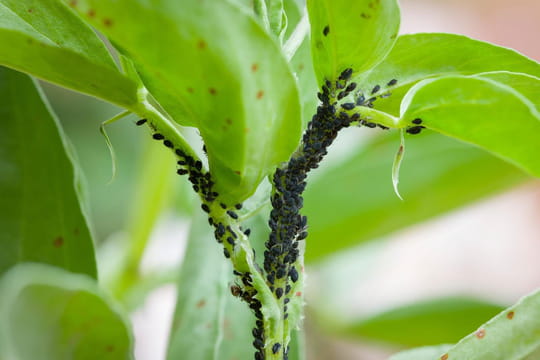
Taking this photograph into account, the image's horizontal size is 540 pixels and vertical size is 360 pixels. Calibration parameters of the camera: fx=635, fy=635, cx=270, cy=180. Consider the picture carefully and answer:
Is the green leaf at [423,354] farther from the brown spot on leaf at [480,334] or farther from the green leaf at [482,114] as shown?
the green leaf at [482,114]

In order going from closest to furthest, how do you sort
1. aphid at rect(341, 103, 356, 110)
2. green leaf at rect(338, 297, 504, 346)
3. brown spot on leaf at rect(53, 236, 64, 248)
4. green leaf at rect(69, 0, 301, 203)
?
green leaf at rect(69, 0, 301, 203) < aphid at rect(341, 103, 356, 110) < brown spot on leaf at rect(53, 236, 64, 248) < green leaf at rect(338, 297, 504, 346)

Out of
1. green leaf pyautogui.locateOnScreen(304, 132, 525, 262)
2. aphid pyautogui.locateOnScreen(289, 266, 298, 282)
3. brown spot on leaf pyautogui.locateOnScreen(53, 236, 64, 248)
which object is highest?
green leaf pyautogui.locateOnScreen(304, 132, 525, 262)

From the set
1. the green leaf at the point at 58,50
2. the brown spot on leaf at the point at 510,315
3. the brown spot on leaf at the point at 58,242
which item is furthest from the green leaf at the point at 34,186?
the brown spot on leaf at the point at 510,315

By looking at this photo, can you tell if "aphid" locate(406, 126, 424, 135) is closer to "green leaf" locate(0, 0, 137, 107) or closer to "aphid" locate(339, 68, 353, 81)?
"aphid" locate(339, 68, 353, 81)

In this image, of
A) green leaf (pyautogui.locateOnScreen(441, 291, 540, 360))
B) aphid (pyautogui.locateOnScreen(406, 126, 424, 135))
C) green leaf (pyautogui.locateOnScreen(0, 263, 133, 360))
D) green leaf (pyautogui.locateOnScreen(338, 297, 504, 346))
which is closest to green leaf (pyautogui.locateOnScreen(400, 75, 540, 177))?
aphid (pyautogui.locateOnScreen(406, 126, 424, 135))

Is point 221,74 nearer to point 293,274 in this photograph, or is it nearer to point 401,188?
point 293,274

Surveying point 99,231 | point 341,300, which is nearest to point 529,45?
point 341,300
